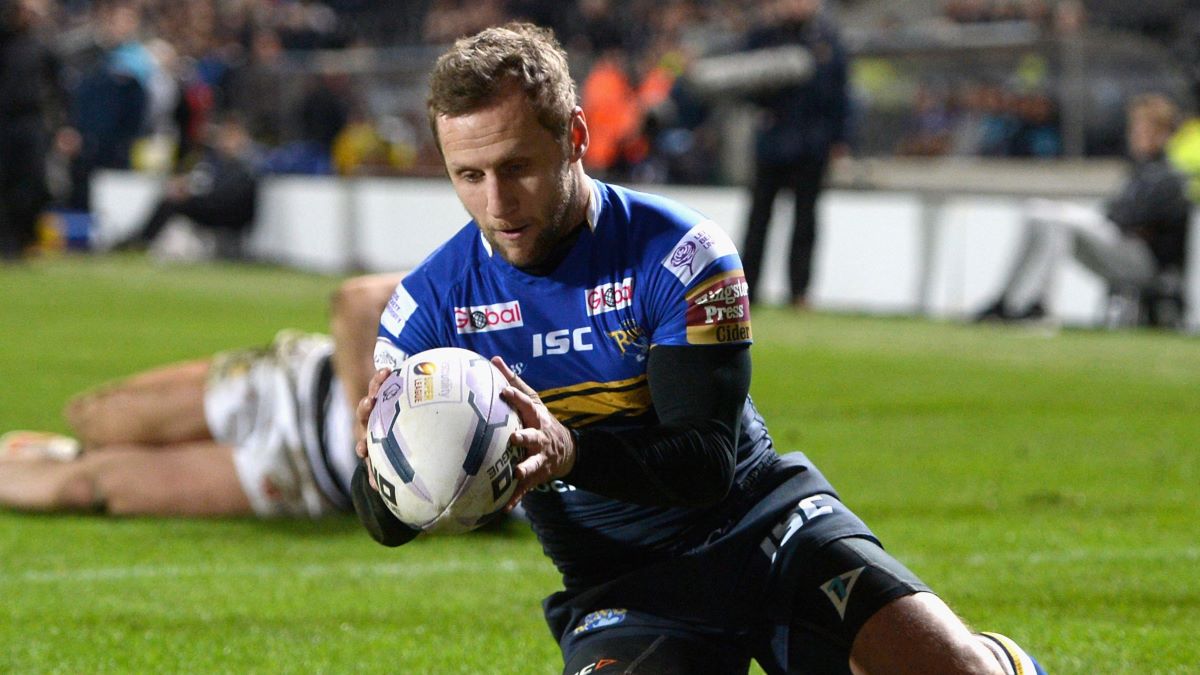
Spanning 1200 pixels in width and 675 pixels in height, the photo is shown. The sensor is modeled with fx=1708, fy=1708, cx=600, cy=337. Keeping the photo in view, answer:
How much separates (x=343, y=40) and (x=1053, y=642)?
24.7 meters

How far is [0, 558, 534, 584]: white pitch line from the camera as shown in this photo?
18.6ft

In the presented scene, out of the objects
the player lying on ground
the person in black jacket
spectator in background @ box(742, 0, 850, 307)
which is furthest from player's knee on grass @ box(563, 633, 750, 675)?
spectator in background @ box(742, 0, 850, 307)

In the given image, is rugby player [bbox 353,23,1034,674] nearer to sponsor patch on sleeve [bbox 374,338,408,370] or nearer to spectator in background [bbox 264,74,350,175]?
sponsor patch on sleeve [bbox 374,338,408,370]

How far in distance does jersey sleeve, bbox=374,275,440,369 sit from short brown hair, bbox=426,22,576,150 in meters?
0.42

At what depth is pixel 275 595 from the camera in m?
5.39

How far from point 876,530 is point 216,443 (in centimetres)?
264

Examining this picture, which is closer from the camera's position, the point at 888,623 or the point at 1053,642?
the point at 888,623


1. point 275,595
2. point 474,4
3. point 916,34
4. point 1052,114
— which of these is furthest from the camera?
point 474,4

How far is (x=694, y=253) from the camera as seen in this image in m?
3.49

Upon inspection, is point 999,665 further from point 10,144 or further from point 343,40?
point 343,40

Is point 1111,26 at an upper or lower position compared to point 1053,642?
upper

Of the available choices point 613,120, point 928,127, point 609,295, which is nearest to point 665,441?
point 609,295

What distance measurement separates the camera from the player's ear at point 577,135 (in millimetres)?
3449

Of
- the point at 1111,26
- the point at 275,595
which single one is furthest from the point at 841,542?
the point at 1111,26
